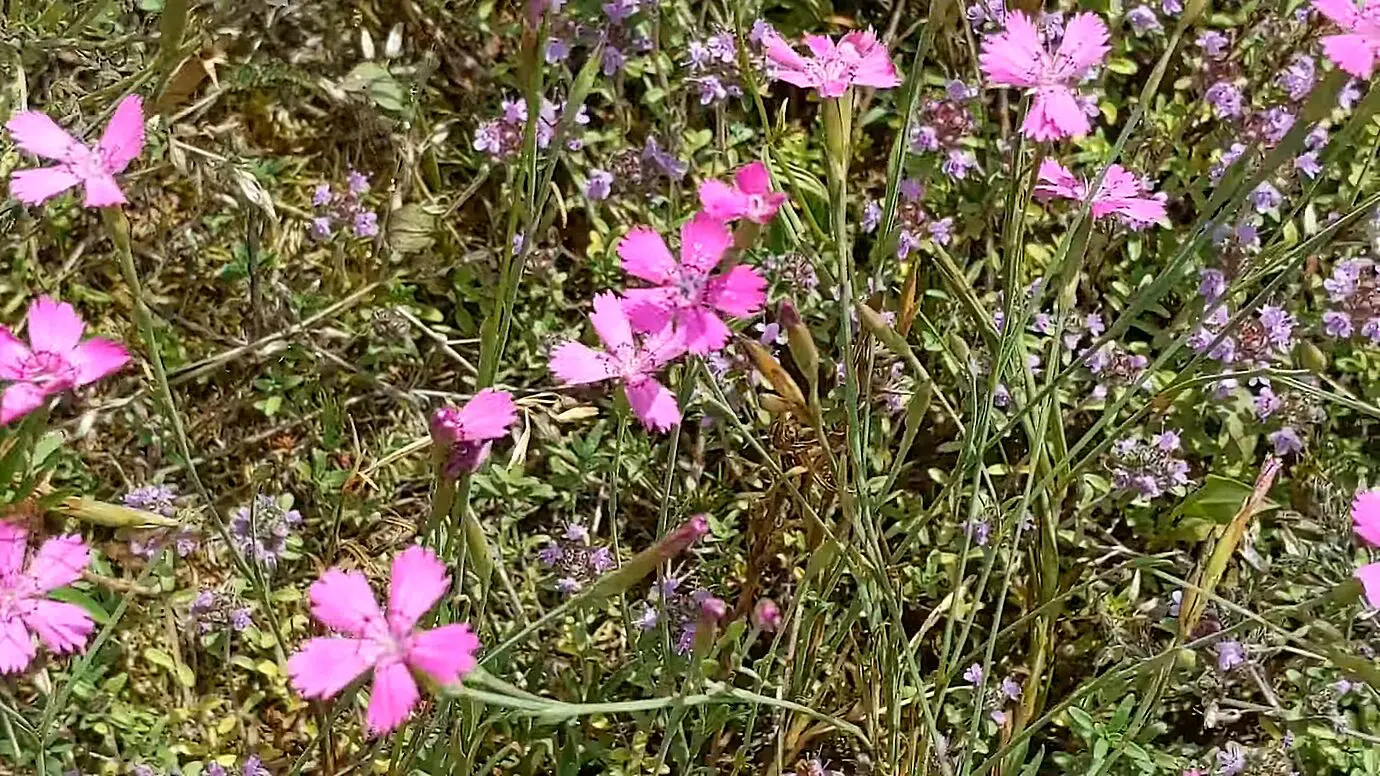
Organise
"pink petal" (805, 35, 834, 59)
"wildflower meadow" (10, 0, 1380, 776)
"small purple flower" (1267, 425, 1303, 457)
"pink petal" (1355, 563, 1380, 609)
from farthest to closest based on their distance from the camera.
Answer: "small purple flower" (1267, 425, 1303, 457), "wildflower meadow" (10, 0, 1380, 776), "pink petal" (805, 35, 834, 59), "pink petal" (1355, 563, 1380, 609)

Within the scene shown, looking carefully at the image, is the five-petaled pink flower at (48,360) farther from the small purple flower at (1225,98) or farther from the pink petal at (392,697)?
the small purple flower at (1225,98)

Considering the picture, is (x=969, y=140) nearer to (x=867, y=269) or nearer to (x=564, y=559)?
(x=867, y=269)

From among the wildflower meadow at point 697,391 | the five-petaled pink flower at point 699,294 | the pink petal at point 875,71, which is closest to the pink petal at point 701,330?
the five-petaled pink flower at point 699,294

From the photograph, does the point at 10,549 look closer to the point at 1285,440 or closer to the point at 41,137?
the point at 41,137

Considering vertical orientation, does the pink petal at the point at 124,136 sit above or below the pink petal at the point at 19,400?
above

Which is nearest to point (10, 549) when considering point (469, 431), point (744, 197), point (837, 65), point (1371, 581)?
point (469, 431)

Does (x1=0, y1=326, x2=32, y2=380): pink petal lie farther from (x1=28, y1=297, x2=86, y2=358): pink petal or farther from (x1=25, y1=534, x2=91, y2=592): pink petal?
(x1=25, y1=534, x2=91, y2=592): pink petal

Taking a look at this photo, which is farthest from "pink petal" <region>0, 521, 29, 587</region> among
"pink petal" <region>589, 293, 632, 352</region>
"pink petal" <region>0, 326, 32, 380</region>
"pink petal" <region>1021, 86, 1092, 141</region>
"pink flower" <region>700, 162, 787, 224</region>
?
"pink petal" <region>1021, 86, 1092, 141</region>
